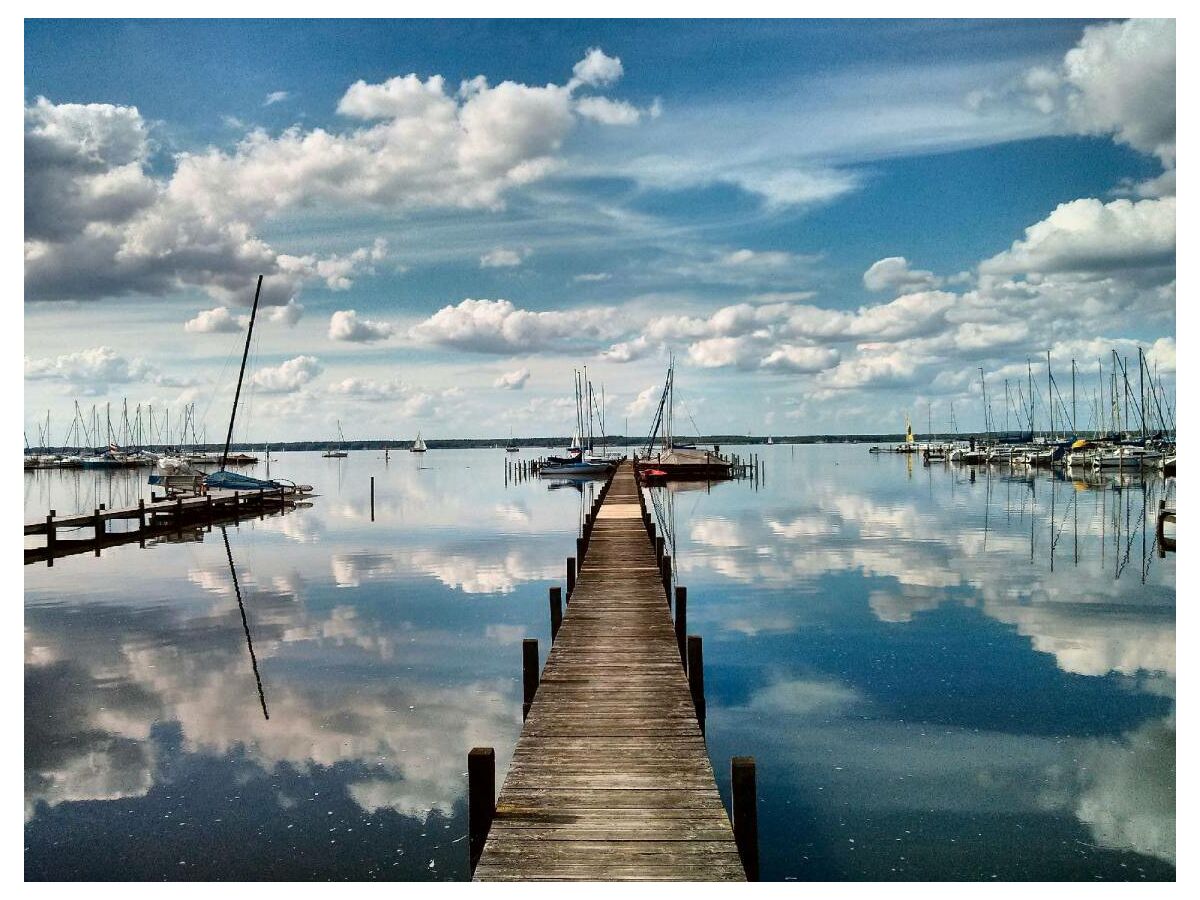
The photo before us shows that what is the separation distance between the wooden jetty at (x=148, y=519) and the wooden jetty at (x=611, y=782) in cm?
2799

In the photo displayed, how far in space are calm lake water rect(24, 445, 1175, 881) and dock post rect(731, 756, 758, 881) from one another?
2.31 meters

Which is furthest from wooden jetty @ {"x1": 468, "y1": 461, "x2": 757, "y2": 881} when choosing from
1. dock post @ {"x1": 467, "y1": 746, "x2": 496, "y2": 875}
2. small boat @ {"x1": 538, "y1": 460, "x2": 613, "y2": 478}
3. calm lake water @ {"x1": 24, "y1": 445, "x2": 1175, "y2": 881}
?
small boat @ {"x1": 538, "y1": 460, "x2": 613, "y2": 478}

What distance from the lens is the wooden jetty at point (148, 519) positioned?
34.0 metres

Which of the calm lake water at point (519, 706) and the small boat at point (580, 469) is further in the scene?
the small boat at point (580, 469)

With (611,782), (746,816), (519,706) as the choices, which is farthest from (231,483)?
(746,816)

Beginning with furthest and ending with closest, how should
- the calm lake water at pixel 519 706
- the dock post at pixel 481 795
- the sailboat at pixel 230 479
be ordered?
the sailboat at pixel 230 479 < the calm lake water at pixel 519 706 < the dock post at pixel 481 795

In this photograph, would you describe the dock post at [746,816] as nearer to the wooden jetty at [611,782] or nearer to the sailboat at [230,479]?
the wooden jetty at [611,782]

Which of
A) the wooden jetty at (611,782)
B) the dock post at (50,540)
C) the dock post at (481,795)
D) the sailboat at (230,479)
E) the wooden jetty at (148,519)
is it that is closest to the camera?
the wooden jetty at (611,782)

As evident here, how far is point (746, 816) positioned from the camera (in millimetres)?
7531

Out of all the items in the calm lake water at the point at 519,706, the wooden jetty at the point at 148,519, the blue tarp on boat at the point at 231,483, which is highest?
the blue tarp on boat at the point at 231,483

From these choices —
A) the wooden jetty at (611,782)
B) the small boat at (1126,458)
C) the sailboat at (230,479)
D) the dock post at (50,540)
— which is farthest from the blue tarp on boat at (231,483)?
the small boat at (1126,458)

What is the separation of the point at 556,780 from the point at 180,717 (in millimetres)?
8779
